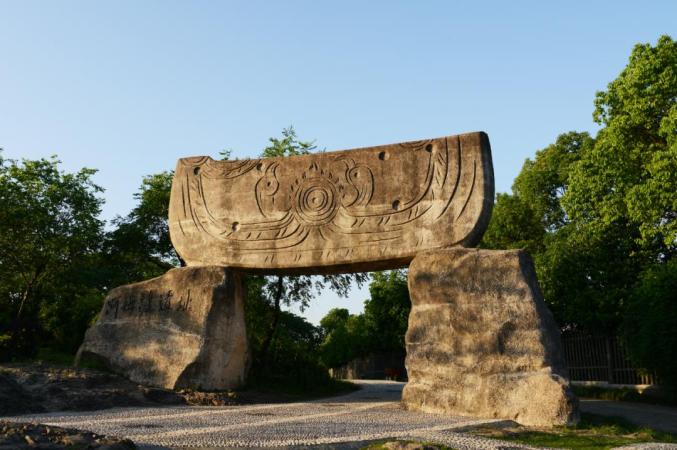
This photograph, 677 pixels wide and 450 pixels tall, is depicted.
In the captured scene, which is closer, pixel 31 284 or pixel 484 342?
pixel 484 342

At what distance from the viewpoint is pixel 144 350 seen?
11.4 m

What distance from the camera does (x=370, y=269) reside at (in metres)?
11.4

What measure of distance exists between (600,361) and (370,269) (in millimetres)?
9309

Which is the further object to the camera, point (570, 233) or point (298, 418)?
point (570, 233)

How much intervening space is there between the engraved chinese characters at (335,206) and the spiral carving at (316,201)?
0.02 meters

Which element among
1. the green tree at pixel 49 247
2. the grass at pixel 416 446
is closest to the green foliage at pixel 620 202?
the grass at pixel 416 446

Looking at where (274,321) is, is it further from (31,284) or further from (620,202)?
(620,202)

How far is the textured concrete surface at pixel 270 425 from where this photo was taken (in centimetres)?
622

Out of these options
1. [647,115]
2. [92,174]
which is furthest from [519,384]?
[92,174]

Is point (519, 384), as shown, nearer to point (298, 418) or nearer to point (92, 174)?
point (298, 418)

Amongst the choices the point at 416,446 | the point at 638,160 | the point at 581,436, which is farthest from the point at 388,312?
the point at 416,446

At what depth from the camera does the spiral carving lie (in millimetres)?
11336

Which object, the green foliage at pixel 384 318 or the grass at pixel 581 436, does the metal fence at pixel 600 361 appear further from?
the green foliage at pixel 384 318

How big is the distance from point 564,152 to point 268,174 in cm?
1604
